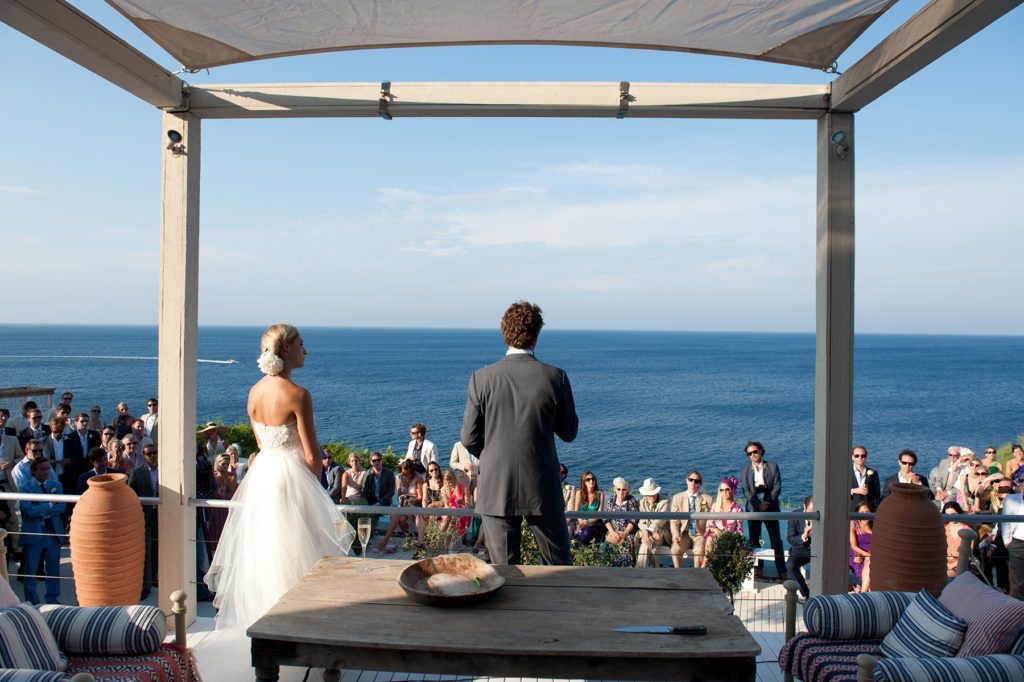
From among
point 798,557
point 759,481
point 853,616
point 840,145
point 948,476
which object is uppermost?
point 840,145

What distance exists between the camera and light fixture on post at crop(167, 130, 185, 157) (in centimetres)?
347

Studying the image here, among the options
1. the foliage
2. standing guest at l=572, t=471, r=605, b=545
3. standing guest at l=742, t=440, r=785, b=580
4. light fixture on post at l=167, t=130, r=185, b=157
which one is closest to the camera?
light fixture on post at l=167, t=130, r=185, b=157

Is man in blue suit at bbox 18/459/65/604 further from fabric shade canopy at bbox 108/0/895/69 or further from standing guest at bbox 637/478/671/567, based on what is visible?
standing guest at bbox 637/478/671/567

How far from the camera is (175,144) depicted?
137 inches

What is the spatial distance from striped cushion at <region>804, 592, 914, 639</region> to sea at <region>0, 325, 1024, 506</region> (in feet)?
83.2

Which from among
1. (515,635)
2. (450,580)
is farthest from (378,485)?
(515,635)

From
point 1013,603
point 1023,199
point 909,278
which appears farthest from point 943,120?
point 1013,603

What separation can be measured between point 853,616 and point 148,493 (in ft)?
15.9

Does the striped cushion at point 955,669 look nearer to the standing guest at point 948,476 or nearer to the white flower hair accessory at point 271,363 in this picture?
the white flower hair accessory at point 271,363

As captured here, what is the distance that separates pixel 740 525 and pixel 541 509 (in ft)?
13.2

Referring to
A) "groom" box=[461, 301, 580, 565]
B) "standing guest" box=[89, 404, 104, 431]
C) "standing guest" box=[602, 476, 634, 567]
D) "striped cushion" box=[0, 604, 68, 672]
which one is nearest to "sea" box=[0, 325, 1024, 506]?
"standing guest" box=[89, 404, 104, 431]

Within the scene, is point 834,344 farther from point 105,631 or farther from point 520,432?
point 105,631

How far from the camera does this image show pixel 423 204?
6272cm

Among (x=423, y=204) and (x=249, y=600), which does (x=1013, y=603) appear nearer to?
(x=249, y=600)
